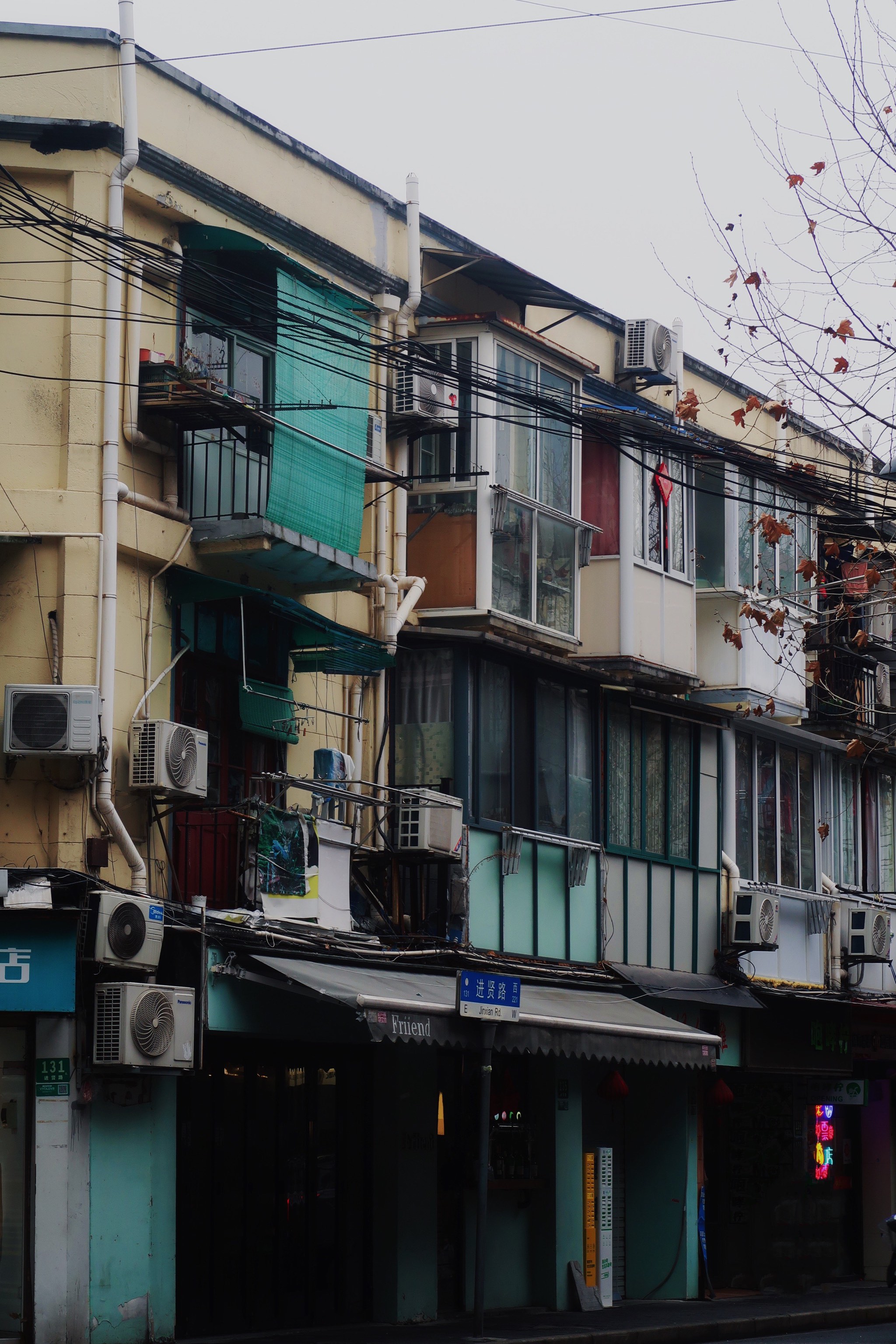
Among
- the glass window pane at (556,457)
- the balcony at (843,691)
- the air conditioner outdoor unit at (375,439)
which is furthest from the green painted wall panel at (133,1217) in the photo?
the balcony at (843,691)

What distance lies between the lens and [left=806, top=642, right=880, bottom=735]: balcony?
2520 centimetres

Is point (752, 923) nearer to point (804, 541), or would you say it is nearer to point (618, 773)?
point (618, 773)

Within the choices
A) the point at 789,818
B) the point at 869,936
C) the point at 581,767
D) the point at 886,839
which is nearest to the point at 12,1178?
the point at 581,767

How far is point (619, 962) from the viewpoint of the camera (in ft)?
67.8

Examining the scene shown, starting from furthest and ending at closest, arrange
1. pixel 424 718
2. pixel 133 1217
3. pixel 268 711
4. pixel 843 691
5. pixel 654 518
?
pixel 843 691 < pixel 654 518 < pixel 424 718 < pixel 268 711 < pixel 133 1217

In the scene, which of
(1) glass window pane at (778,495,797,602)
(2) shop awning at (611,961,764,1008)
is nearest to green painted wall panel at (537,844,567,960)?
(2) shop awning at (611,961,764,1008)

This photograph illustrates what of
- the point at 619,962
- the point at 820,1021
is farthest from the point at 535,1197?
the point at 820,1021

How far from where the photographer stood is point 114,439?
15.0 meters

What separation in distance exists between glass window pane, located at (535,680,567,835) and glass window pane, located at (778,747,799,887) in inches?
205

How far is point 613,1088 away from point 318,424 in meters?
7.93

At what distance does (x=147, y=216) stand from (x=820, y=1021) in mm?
13543

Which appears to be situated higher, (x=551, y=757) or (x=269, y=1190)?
(x=551, y=757)

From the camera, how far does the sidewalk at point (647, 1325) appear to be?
1612cm

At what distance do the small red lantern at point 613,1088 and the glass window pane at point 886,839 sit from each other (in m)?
8.14
